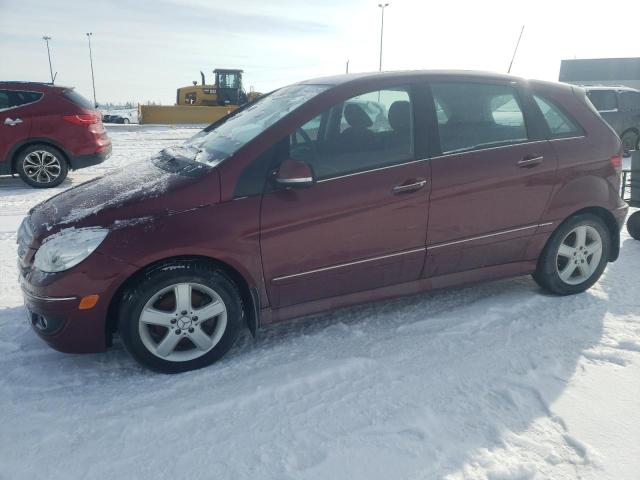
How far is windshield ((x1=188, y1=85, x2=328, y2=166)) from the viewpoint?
3150 millimetres

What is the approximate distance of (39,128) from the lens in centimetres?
817

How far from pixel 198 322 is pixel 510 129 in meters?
2.50

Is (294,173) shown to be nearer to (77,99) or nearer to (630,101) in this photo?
(77,99)

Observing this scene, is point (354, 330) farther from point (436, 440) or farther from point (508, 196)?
point (508, 196)

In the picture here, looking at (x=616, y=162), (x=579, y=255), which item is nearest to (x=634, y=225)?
(x=616, y=162)

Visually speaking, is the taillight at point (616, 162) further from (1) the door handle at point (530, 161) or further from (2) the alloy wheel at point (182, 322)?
(2) the alloy wheel at point (182, 322)

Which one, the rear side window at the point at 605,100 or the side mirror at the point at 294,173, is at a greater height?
the rear side window at the point at 605,100

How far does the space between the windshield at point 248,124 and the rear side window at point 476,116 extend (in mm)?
831

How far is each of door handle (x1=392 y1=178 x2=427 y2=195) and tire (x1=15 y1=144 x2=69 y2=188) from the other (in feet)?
23.4

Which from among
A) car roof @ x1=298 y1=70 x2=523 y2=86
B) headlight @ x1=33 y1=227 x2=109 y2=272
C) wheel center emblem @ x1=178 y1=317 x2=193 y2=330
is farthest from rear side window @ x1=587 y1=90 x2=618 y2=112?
headlight @ x1=33 y1=227 x2=109 y2=272

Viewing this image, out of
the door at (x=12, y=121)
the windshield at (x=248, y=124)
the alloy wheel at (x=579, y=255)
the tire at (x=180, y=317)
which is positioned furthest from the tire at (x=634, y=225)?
the door at (x=12, y=121)

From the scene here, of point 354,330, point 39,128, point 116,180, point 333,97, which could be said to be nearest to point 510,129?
point 333,97

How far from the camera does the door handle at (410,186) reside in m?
3.18

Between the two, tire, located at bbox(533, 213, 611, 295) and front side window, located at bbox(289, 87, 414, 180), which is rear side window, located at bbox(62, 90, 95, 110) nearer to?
front side window, located at bbox(289, 87, 414, 180)
